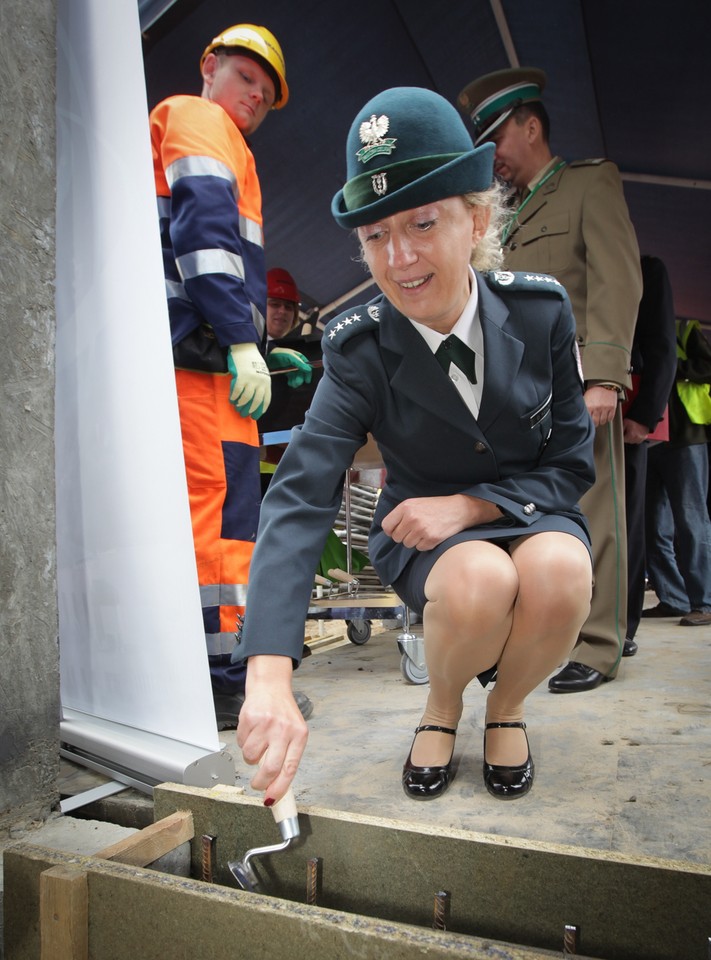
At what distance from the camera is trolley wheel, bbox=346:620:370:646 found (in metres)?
2.97

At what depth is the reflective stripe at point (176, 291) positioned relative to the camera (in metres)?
1.59

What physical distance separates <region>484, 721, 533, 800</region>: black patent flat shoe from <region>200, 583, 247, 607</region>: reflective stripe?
63 cm

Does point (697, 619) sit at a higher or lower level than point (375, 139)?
lower

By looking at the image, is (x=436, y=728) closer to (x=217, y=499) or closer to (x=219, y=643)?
(x=219, y=643)

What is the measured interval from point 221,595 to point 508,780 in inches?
27.6

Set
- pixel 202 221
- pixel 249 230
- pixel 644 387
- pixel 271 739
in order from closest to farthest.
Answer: pixel 271 739
pixel 202 221
pixel 249 230
pixel 644 387

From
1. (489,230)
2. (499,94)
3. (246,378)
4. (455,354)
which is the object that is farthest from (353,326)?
(499,94)

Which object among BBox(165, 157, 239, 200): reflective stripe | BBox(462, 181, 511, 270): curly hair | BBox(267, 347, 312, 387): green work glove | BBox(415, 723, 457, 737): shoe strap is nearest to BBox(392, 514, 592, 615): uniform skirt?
BBox(415, 723, 457, 737): shoe strap

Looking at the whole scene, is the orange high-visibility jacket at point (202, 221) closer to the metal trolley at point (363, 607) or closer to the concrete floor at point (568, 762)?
the metal trolley at point (363, 607)

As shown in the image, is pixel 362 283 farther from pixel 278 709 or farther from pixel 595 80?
pixel 278 709

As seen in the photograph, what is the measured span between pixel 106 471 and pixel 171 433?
15cm

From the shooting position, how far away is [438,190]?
938mm

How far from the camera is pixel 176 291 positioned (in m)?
1.60

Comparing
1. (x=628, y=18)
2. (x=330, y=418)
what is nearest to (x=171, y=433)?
(x=330, y=418)
